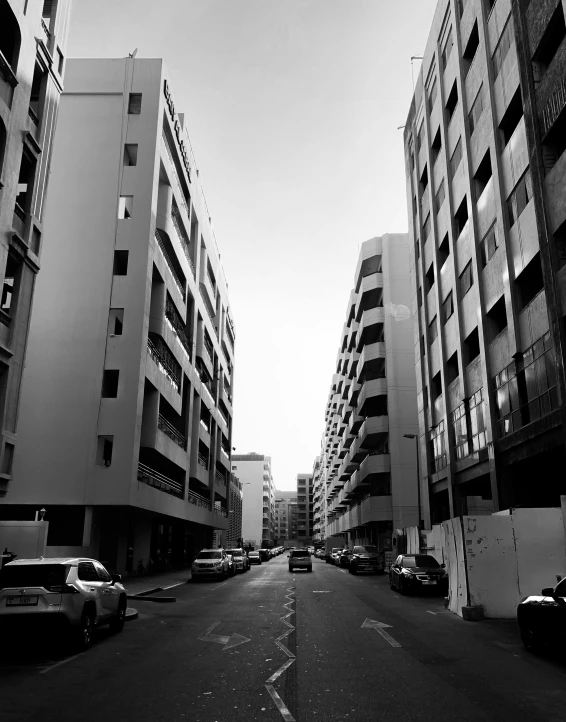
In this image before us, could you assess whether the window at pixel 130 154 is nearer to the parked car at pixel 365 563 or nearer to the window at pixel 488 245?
the window at pixel 488 245

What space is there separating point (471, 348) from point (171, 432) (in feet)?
64.7

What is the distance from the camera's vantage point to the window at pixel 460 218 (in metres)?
32.0

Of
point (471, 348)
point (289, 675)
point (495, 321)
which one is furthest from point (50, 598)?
point (471, 348)

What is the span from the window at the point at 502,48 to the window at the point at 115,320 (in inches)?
828

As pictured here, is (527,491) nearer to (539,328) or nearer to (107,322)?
(539,328)

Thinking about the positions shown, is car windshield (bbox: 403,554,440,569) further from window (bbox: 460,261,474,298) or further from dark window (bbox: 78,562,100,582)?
dark window (bbox: 78,562,100,582)

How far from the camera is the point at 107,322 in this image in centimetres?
3192

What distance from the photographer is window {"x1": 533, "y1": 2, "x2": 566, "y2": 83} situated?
20078mm

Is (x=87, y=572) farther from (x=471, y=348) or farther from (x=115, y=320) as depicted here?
(x=471, y=348)

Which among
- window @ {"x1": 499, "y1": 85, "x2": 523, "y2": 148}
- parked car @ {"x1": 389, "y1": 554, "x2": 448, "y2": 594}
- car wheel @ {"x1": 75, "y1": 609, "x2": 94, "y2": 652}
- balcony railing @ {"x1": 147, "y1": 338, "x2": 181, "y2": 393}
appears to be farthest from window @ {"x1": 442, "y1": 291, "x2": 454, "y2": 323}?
car wheel @ {"x1": 75, "y1": 609, "x2": 94, "y2": 652}

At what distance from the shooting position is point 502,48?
83.9 feet

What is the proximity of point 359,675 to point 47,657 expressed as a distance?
16.8ft

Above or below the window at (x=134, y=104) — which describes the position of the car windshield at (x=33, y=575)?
below

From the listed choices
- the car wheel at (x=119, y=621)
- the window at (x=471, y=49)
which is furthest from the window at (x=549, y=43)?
the car wheel at (x=119, y=621)
